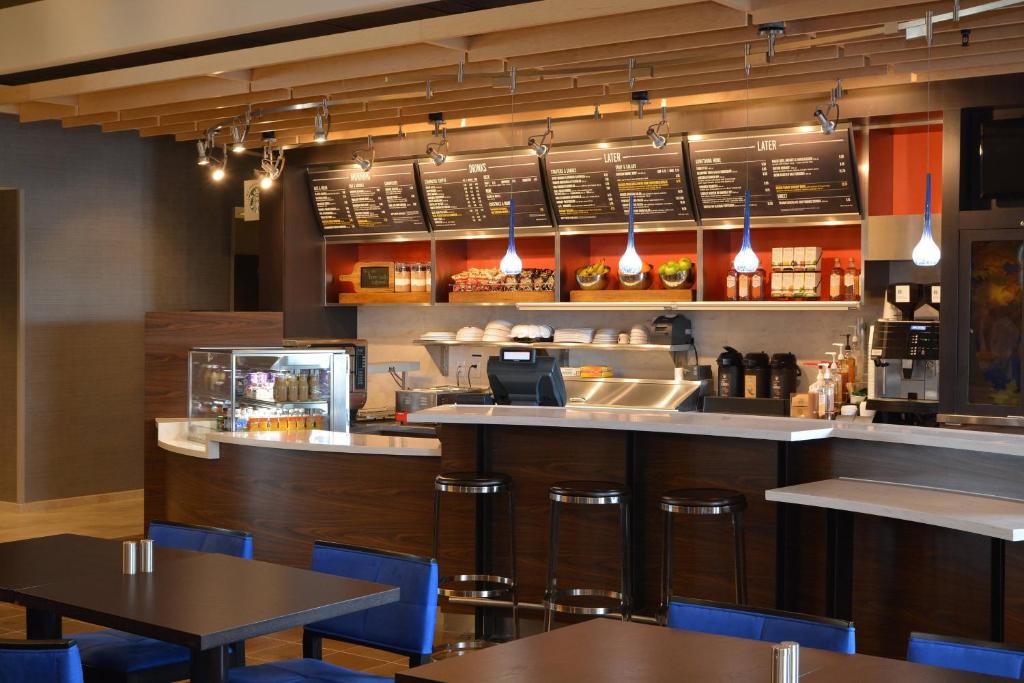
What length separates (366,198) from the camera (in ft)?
28.5

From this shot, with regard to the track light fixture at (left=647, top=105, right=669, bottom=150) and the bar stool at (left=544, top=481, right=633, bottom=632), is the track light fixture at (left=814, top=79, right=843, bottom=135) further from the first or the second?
the bar stool at (left=544, top=481, right=633, bottom=632)

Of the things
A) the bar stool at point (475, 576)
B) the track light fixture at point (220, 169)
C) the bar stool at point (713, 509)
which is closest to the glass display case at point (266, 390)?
the track light fixture at point (220, 169)

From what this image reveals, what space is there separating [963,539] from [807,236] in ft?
11.6

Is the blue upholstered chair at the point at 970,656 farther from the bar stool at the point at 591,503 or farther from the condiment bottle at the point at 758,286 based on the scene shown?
the condiment bottle at the point at 758,286

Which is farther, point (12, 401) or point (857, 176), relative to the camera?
point (12, 401)

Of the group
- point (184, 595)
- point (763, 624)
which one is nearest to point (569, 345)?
point (184, 595)

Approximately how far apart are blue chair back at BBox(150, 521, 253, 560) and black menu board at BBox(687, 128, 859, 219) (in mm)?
4180

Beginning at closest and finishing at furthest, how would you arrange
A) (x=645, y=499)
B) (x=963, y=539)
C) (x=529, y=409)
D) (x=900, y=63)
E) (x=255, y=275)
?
(x=963, y=539)
(x=645, y=499)
(x=529, y=409)
(x=900, y=63)
(x=255, y=275)

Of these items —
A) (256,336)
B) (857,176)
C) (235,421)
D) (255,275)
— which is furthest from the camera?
(255,275)

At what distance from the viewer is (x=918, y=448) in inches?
163

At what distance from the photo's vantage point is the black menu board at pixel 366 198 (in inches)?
334

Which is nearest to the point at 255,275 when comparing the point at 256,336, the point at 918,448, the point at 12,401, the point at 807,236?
the point at 12,401

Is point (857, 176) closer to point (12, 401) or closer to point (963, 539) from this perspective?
point (963, 539)

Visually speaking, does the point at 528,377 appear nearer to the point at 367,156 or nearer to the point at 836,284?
the point at 836,284
